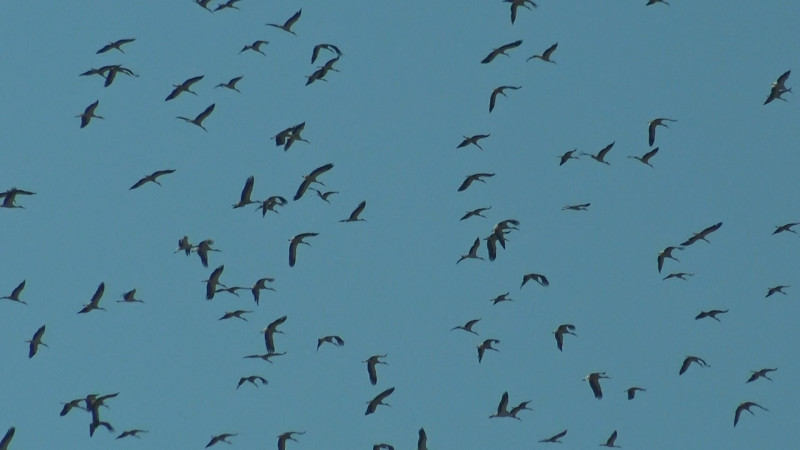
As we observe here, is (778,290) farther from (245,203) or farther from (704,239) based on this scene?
Answer: (245,203)

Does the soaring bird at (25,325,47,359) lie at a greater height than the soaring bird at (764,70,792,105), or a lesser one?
lesser

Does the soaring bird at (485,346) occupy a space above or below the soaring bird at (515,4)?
below

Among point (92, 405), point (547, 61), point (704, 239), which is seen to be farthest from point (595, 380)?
point (92, 405)

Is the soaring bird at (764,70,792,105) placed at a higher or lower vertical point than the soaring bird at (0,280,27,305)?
higher

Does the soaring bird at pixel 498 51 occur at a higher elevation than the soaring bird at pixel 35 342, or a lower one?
higher

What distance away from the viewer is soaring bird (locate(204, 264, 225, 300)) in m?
85.2

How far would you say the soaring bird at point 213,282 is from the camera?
8519 cm

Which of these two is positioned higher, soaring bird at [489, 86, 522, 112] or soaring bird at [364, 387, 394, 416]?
soaring bird at [489, 86, 522, 112]

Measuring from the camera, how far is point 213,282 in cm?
8531

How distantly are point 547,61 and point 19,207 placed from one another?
19.5 meters

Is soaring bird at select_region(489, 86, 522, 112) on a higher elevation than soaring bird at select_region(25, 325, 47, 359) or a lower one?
higher

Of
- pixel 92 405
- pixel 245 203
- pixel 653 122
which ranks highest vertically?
pixel 653 122

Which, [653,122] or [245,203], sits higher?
[653,122]

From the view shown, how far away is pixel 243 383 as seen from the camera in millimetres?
85062
